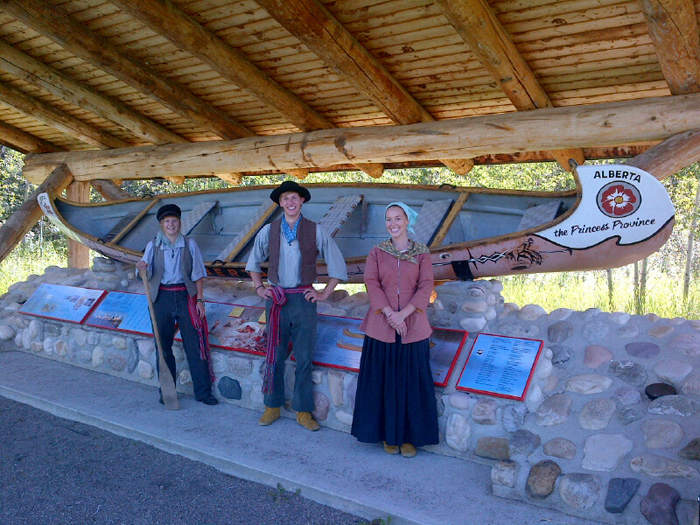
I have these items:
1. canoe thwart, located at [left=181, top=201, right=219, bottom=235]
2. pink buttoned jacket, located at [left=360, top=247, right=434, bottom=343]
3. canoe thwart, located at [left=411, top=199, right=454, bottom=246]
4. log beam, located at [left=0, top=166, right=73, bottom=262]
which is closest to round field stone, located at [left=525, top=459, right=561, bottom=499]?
pink buttoned jacket, located at [left=360, top=247, right=434, bottom=343]

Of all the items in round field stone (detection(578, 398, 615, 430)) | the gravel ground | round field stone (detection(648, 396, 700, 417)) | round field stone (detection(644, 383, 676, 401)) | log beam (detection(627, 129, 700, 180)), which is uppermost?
log beam (detection(627, 129, 700, 180))

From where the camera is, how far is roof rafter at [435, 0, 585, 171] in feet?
14.2

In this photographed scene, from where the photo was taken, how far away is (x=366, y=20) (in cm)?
511

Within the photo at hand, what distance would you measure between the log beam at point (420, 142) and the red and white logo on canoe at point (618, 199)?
1118mm

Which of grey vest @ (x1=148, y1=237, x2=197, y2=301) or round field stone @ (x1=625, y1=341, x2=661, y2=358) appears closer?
round field stone @ (x1=625, y1=341, x2=661, y2=358)

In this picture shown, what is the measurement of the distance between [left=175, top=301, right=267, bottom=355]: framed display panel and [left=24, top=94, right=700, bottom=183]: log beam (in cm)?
218

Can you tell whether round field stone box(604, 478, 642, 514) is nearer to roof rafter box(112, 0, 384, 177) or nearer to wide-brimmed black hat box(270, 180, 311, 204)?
wide-brimmed black hat box(270, 180, 311, 204)

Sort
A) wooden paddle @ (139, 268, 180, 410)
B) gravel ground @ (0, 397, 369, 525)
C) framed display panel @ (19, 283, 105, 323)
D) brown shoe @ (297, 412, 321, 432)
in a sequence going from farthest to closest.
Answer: framed display panel @ (19, 283, 105, 323) → wooden paddle @ (139, 268, 180, 410) → brown shoe @ (297, 412, 321, 432) → gravel ground @ (0, 397, 369, 525)

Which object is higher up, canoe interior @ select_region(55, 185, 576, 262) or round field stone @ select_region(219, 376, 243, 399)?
canoe interior @ select_region(55, 185, 576, 262)

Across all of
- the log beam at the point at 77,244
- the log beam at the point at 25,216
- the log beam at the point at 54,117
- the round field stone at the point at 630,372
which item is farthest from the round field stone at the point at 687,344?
the log beam at the point at 77,244

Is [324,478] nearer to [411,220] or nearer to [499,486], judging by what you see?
[499,486]

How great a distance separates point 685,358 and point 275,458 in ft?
7.85

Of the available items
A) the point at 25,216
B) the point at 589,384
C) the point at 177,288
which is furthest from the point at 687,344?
the point at 25,216

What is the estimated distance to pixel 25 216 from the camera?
860 cm
